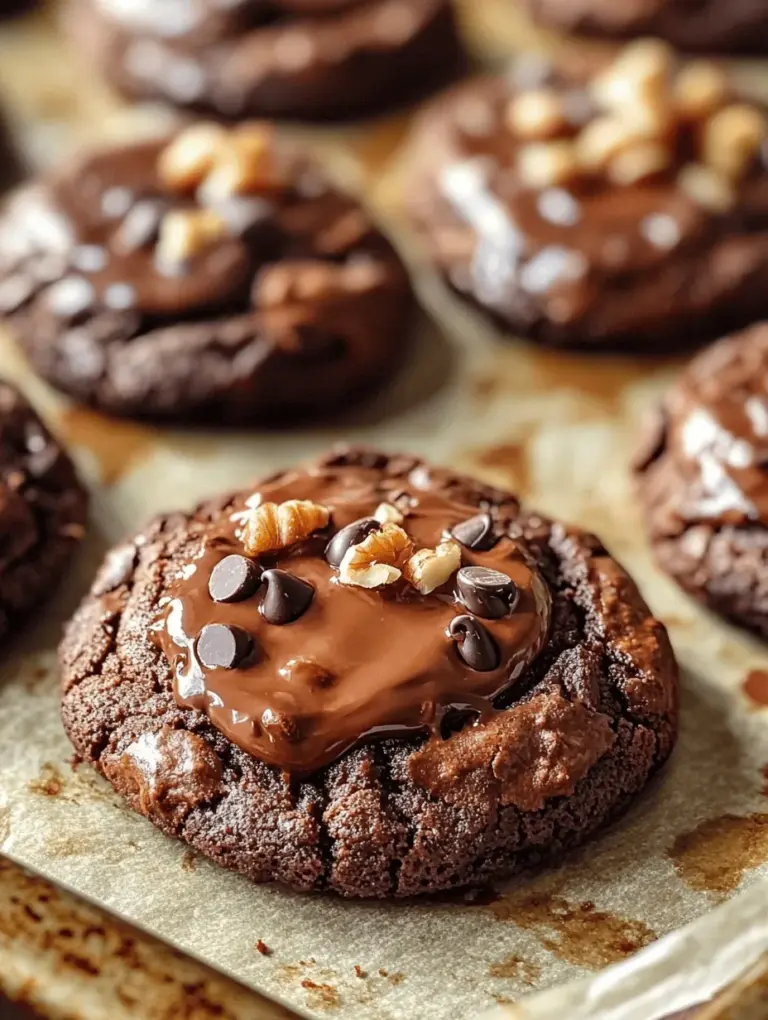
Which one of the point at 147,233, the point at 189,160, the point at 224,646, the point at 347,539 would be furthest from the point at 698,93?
the point at 224,646

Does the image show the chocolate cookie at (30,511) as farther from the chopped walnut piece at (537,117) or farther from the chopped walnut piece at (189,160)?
the chopped walnut piece at (537,117)

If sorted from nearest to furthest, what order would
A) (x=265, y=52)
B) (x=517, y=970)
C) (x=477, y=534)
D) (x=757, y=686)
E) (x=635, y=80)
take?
(x=517, y=970) < (x=477, y=534) < (x=757, y=686) < (x=635, y=80) < (x=265, y=52)

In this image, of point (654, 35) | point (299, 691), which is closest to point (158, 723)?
point (299, 691)

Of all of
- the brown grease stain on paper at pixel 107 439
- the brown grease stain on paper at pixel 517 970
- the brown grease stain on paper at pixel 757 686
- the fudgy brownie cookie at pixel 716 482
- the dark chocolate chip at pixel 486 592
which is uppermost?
the dark chocolate chip at pixel 486 592

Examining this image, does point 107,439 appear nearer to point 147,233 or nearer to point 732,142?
point 147,233

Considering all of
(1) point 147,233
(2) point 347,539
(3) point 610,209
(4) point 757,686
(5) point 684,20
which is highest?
(1) point 147,233

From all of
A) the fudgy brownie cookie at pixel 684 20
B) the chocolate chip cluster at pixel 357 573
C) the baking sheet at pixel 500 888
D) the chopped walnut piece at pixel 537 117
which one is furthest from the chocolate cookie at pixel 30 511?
the fudgy brownie cookie at pixel 684 20
